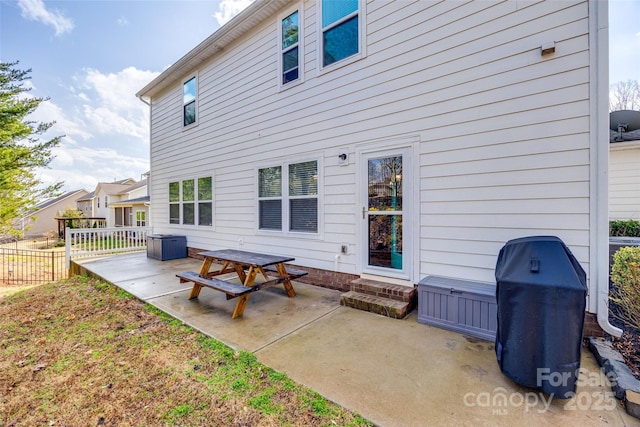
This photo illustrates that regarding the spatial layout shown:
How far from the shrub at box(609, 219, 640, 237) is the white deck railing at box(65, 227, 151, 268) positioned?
13306 mm

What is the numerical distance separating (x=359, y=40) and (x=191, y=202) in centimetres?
619

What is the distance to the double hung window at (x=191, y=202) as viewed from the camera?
7277 millimetres

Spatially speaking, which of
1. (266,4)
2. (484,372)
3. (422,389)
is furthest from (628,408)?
(266,4)

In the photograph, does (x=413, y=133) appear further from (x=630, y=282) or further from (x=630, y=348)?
(x=630, y=348)

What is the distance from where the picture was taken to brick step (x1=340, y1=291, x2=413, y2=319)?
3389 millimetres

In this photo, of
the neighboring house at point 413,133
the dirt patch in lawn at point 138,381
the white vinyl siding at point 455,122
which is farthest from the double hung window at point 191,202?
the dirt patch in lawn at point 138,381

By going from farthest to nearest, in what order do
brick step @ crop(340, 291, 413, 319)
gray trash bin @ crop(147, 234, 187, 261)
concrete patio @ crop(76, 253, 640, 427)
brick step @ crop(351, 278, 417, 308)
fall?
gray trash bin @ crop(147, 234, 187, 261)
brick step @ crop(351, 278, 417, 308)
brick step @ crop(340, 291, 413, 319)
concrete patio @ crop(76, 253, 640, 427)

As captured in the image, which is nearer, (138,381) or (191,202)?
(138,381)

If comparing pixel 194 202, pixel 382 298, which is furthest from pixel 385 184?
pixel 194 202

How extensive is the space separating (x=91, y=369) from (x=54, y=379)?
0.83 ft

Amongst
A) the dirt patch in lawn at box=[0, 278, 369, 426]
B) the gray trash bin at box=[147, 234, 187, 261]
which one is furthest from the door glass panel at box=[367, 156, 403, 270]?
the gray trash bin at box=[147, 234, 187, 261]

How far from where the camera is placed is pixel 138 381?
223 cm

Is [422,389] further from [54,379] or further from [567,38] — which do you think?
[567,38]

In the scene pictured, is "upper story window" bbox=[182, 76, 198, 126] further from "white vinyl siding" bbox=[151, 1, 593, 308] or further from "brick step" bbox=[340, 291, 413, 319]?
"brick step" bbox=[340, 291, 413, 319]
